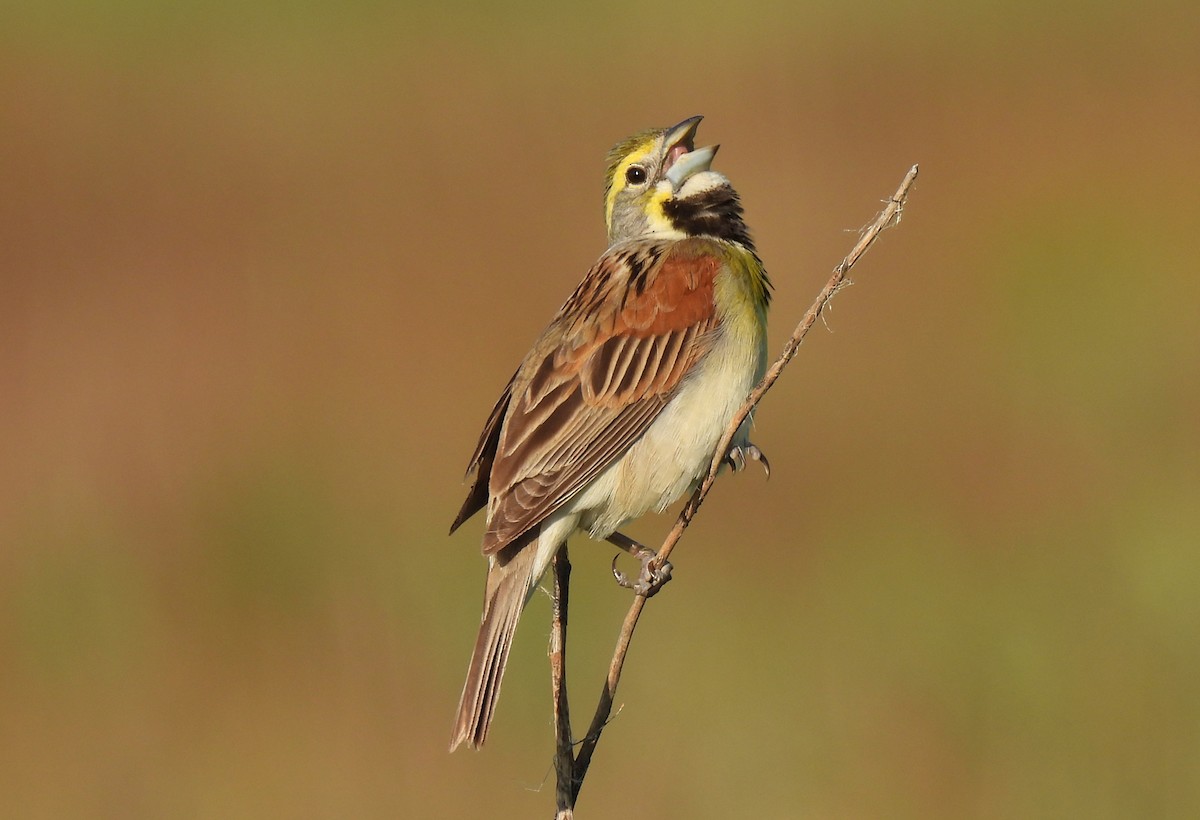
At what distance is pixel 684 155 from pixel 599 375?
93cm

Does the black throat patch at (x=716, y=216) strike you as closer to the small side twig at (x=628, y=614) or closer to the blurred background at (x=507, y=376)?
the small side twig at (x=628, y=614)

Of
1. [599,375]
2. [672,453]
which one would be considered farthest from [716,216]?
[672,453]

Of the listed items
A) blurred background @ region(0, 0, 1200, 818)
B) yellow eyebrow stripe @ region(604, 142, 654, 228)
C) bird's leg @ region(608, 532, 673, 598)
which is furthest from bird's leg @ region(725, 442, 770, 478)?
blurred background @ region(0, 0, 1200, 818)

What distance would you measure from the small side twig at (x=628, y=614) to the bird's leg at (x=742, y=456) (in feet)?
2.44

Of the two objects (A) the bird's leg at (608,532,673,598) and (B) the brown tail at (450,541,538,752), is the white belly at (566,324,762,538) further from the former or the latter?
(B) the brown tail at (450,541,538,752)

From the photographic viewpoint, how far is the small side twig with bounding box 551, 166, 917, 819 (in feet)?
10.6

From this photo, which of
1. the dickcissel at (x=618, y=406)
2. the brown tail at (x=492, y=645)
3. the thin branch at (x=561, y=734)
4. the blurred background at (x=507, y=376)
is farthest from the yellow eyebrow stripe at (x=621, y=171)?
the thin branch at (x=561, y=734)

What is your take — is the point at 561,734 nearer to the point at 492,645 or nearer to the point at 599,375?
the point at 492,645

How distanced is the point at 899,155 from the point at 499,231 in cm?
341

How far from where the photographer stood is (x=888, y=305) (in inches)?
471

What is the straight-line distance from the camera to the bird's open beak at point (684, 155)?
539 centimetres

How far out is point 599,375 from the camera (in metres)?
4.90

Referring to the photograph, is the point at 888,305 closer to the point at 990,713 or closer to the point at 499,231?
the point at 499,231

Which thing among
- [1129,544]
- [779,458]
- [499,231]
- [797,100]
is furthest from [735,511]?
[797,100]
